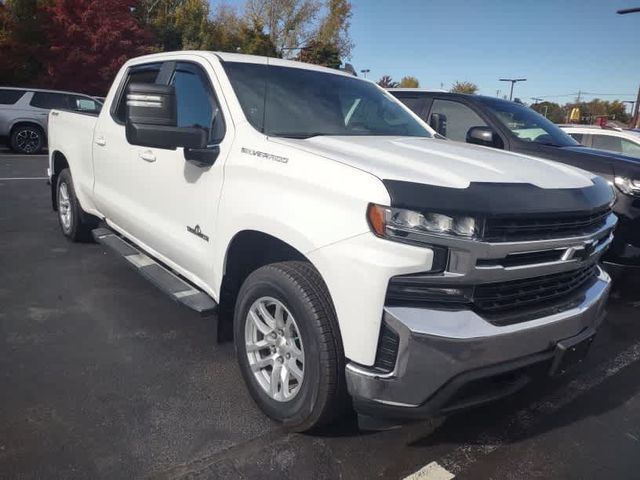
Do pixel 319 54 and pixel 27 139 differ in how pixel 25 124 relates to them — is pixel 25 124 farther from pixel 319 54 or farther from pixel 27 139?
pixel 319 54

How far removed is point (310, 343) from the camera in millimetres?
2297

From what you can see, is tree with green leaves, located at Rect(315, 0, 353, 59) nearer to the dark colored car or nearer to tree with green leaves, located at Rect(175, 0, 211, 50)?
tree with green leaves, located at Rect(175, 0, 211, 50)

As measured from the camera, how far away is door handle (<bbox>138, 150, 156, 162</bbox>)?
11.7 feet

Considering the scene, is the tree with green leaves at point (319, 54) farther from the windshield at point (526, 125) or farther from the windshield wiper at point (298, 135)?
the windshield wiper at point (298, 135)

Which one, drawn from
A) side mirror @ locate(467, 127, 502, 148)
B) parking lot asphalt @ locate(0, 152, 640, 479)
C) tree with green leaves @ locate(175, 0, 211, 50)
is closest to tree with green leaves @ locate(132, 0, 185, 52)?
tree with green leaves @ locate(175, 0, 211, 50)

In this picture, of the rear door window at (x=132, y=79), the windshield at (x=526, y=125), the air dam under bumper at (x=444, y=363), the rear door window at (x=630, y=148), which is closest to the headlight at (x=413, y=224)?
Result: the air dam under bumper at (x=444, y=363)

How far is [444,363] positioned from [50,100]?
14876 mm

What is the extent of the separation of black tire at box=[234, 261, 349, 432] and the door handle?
4.58 feet

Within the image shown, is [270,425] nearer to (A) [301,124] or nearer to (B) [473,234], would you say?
(B) [473,234]

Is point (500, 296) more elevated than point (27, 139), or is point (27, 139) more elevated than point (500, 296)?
point (500, 296)

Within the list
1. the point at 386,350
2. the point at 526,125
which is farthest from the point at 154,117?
the point at 526,125

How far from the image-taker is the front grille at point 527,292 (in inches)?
86.3

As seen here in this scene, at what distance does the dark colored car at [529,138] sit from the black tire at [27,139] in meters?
11.3

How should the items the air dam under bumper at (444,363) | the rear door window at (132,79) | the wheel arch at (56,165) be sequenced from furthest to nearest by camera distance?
the wheel arch at (56,165), the rear door window at (132,79), the air dam under bumper at (444,363)
